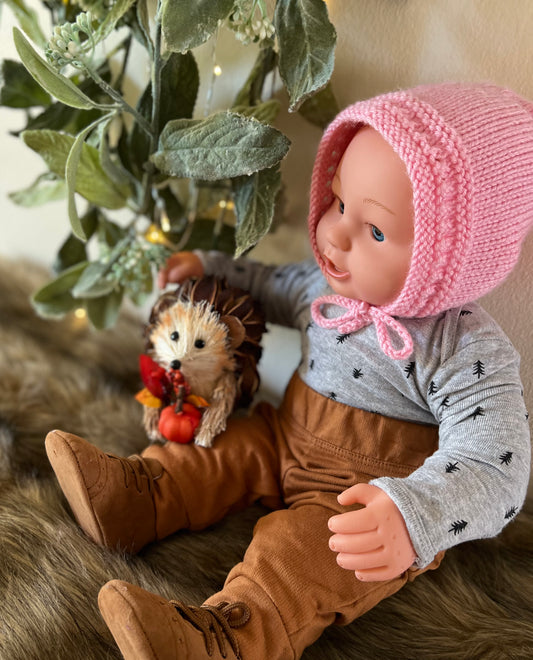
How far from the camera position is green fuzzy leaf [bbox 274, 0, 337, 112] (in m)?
0.72

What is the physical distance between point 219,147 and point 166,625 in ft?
1.72

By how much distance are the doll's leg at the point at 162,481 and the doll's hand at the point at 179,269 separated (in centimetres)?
23

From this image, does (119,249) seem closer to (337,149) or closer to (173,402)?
(173,402)

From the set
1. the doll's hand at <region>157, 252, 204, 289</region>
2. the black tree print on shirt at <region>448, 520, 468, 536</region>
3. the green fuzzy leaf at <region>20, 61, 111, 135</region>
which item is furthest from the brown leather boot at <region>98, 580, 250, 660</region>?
the green fuzzy leaf at <region>20, 61, 111, 135</region>

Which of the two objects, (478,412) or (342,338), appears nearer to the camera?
(478,412)

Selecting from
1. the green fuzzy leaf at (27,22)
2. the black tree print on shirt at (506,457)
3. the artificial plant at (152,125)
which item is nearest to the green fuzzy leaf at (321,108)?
the artificial plant at (152,125)

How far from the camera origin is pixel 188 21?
68cm

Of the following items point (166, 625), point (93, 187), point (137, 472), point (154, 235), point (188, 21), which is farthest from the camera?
point (154, 235)

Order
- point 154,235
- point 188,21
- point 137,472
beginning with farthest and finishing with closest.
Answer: point 154,235 < point 137,472 < point 188,21

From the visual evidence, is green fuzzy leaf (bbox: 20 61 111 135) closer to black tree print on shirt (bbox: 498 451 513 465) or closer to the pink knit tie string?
the pink knit tie string

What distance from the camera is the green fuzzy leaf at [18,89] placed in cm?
90

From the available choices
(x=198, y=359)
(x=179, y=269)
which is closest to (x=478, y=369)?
(x=198, y=359)

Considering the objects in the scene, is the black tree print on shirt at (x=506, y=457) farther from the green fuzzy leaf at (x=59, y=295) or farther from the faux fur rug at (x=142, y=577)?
the green fuzzy leaf at (x=59, y=295)

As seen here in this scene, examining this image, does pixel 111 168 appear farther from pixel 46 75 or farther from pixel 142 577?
pixel 142 577
